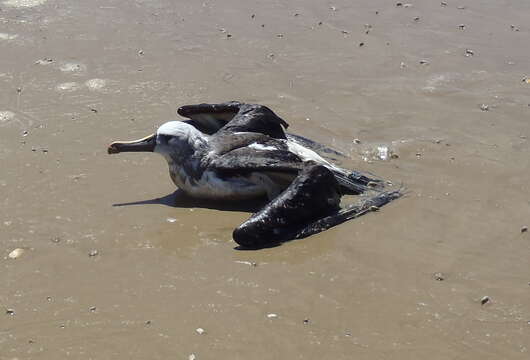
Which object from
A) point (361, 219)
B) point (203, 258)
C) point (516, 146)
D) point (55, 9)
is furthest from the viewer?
point (55, 9)

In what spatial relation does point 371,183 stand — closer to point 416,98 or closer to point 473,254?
point 473,254

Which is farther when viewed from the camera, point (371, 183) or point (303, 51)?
point (303, 51)

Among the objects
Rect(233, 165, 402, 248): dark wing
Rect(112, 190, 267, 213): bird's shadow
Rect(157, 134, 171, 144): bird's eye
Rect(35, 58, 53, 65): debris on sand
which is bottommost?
Rect(112, 190, 267, 213): bird's shadow

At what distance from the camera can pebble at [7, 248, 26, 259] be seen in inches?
313

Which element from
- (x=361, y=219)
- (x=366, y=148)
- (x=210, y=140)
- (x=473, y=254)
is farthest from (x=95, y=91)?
(x=473, y=254)

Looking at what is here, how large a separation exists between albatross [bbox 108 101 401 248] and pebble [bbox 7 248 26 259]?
1.74 metres

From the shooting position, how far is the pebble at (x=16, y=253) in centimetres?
795

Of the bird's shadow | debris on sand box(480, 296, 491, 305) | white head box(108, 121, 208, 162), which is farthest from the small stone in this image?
white head box(108, 121, 208, 162)

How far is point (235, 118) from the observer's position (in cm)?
1022

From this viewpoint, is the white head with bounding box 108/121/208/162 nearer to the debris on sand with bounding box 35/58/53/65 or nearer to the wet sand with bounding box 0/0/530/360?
the wet sand with bounding box 0/0/530/360

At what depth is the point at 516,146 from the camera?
10.4 m

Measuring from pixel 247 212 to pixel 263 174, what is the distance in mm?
381

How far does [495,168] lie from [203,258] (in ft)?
11.4

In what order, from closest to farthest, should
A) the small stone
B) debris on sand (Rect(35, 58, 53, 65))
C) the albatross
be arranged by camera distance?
the small stone
the albatross
debris on sand (Rect(35, 58, 53, 65))
